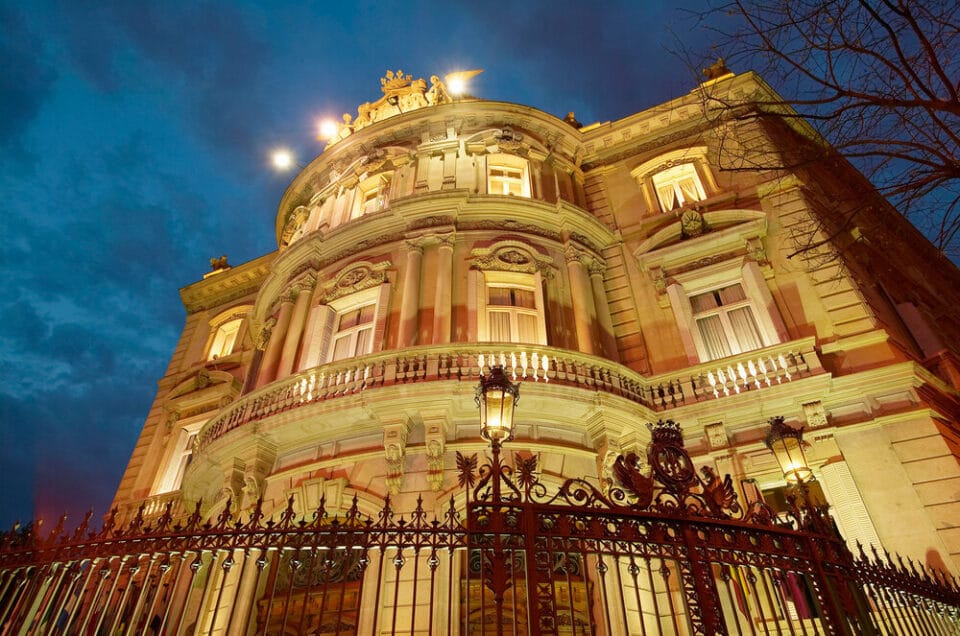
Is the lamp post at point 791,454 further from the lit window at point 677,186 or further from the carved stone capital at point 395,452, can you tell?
the lit window at point 677,186

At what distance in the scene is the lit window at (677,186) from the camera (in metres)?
17.0

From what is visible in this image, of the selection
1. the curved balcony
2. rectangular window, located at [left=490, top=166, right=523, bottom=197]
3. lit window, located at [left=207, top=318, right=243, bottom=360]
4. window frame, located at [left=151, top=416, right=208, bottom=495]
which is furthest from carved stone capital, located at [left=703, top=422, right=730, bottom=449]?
lit window, located at [left=207, top=318, right=243, bottom=360]

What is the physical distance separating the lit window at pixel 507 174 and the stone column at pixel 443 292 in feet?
11.6

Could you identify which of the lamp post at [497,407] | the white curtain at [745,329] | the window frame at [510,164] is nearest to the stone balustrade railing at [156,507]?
the lamp post at [497,407]

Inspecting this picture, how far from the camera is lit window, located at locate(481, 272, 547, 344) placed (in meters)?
13.4

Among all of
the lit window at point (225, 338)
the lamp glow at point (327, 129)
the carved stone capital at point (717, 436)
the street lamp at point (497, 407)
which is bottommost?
the street lamp at point (497, 407)

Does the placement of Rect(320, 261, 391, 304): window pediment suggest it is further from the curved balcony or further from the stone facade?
the curved balcony

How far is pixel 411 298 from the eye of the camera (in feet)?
44.5

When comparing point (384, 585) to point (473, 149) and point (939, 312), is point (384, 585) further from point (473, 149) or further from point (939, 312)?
point (939, 312)

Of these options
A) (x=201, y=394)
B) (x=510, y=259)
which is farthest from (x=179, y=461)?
(x=510, y=259)

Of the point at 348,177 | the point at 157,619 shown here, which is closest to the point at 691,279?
the point at 348,177

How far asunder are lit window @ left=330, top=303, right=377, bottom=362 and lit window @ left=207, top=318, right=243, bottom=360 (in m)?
9.08

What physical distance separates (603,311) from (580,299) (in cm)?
98

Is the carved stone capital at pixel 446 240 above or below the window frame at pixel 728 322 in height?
above
